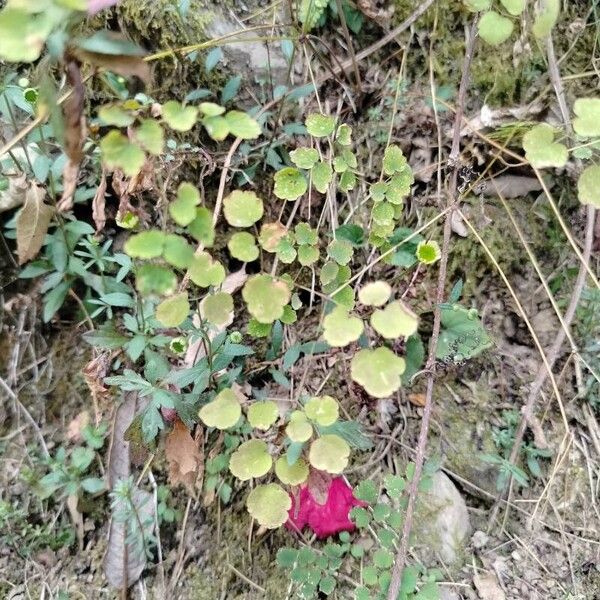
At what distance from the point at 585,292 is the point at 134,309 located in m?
1.22

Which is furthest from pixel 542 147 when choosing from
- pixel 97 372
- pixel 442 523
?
pixel 97 372

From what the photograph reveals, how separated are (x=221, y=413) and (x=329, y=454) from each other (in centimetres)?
21

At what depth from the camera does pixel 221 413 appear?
3.56ft

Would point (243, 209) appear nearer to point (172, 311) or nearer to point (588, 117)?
point (172, 311)

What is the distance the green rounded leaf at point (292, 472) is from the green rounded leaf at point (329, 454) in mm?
68

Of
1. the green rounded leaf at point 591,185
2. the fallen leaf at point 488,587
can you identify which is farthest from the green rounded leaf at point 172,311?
the fallen leaf at point 488,587

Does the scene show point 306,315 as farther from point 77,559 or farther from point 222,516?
point 77,559

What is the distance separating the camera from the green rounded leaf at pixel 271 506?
113 centimetres

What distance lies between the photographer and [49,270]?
1670 millimetres

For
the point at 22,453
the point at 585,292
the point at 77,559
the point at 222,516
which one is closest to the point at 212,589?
the point at 222,516

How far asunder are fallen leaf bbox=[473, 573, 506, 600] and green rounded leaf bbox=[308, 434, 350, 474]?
0.63 meters

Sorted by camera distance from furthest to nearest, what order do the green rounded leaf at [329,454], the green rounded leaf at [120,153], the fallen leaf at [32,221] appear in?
the fallen leaf at [32,221], the green rounded leaf at [329,454], the green rounded leaf at [120,153]

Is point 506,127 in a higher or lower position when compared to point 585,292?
higher

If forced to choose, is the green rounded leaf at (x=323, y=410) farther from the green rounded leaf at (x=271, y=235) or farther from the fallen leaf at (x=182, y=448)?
the fallen leaf at (x=182, y=448)
